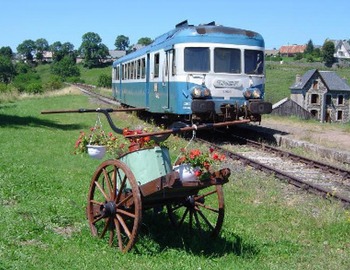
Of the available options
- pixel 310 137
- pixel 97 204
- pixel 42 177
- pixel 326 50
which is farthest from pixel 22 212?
pixel 326 50

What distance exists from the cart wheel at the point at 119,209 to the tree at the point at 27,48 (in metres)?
164

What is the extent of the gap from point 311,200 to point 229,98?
719 centimetres

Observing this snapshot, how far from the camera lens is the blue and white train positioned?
15.1 meters

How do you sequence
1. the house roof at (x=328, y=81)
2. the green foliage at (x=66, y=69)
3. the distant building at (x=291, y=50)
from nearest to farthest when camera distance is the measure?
the house roof at (x=328, y=81) < the green foliage at (x=66, y=69) < the distant building at (x=291, y=50)

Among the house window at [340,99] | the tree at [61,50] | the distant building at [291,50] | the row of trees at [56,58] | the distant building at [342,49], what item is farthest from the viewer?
the distant building at [291,50]

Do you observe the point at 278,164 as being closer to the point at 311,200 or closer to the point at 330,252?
the point at 311,200

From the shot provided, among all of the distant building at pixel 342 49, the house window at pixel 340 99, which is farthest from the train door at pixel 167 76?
the distant building at pixel 342 49

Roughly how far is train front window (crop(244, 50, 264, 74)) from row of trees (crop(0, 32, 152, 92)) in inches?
1850

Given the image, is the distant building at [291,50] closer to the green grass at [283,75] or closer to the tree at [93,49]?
the green grass at [283,75]

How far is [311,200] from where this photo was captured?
8.62 meters

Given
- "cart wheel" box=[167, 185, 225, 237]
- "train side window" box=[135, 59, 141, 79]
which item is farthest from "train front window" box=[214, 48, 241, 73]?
"cart wheel" box=[167, 185, 225, 237]

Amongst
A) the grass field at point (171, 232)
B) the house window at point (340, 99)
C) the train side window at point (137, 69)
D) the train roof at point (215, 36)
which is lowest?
the house window at point (340, 99)

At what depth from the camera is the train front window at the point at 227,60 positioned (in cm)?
1538

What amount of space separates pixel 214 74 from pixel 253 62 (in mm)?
1461
